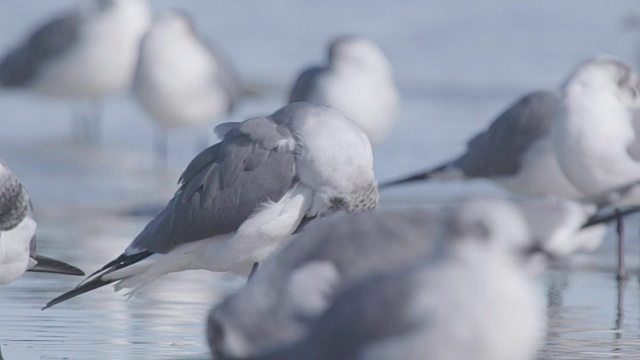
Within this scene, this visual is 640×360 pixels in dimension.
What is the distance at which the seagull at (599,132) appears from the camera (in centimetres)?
746

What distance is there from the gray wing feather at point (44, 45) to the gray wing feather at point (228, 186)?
9.09m

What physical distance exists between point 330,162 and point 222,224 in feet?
1.68

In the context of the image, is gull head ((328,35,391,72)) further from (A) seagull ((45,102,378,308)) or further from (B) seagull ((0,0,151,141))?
(A) seagull ((45,102,378,308))

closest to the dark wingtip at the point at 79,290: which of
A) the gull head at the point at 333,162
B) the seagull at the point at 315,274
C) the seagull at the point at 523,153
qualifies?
the gull head at the point at 333,162

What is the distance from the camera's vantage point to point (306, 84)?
10125 millimetres

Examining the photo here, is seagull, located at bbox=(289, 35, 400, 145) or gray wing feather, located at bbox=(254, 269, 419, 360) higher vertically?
gray wing feather, located at bbox=(254, 269, 419, 360)

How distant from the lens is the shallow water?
19.1 feet

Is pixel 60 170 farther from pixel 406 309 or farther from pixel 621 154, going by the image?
pixel 406 309

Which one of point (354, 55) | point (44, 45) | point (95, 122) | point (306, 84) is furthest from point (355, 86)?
point (44, 45)

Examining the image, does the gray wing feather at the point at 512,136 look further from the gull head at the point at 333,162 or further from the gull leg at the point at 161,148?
the gull leg at the point at 161,148

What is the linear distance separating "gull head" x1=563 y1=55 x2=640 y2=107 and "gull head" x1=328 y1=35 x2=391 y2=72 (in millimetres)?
2806

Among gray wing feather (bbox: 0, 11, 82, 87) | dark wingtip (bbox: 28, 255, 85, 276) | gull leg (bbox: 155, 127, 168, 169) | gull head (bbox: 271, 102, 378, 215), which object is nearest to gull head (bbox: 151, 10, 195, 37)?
gull leg (bbox: 155, 127, 168, 169)

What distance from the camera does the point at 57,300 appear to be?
5.62 meters

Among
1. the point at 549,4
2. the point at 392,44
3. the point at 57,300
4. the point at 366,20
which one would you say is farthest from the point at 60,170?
the point at 549,4
